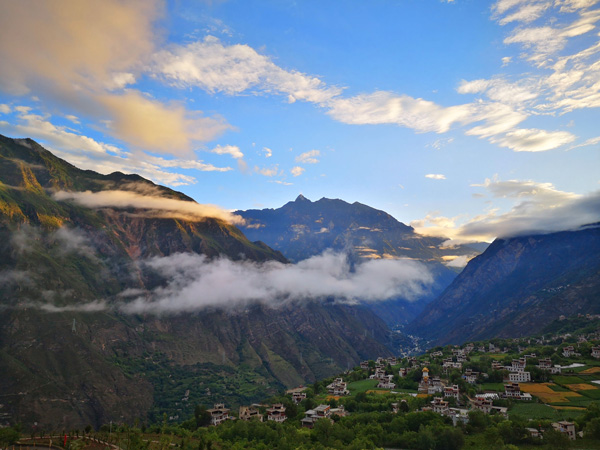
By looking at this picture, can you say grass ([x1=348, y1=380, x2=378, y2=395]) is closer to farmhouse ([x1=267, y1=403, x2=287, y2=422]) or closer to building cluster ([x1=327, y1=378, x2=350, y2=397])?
building cluster ([x1=327, y1=378, x2=350, y2=397])

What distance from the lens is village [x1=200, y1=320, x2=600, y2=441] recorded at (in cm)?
8169

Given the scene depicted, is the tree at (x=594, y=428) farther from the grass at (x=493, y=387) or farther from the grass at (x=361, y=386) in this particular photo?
the grass at (x=361, y=386)

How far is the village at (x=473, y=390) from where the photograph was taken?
Answer: 8169 centimetres

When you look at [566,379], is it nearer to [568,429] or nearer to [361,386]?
[568,429]

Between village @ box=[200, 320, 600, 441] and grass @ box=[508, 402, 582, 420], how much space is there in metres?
0.17

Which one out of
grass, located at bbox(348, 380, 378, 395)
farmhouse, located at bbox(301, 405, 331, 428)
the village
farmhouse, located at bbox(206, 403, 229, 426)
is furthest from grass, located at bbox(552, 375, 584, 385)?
farmhouse, located at bbox(206, 403, 229, 426)

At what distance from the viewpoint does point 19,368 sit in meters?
164

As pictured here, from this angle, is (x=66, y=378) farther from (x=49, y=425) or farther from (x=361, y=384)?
(x=361, y=384)

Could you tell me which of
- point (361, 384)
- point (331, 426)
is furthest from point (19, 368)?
point (331, 426)

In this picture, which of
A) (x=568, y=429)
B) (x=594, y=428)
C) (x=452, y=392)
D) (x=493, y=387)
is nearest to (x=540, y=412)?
(x=568, y=429)

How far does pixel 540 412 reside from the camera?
256 feet

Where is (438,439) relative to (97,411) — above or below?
above

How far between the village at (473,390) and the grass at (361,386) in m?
0.35

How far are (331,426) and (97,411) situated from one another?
475 ft
